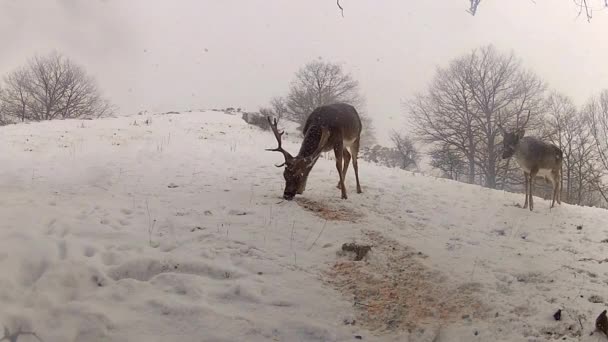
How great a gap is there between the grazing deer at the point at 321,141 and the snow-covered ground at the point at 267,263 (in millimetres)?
432

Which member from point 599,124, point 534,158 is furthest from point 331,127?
point 599,124

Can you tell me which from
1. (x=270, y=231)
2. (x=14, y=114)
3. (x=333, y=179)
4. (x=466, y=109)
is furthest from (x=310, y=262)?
(x=14, y=114)

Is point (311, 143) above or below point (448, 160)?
below

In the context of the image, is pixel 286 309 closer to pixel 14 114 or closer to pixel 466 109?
pixel 466 109

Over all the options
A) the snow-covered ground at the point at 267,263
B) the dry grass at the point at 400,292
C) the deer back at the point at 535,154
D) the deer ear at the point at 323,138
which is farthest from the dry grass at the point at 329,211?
the deer back at the point at 535,154

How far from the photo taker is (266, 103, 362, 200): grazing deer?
7445mm

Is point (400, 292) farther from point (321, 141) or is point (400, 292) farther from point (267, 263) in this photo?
point (321, 141)

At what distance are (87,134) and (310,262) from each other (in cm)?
1253

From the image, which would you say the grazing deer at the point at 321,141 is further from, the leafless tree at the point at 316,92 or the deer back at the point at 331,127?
the leafless tree at the point at 316,92

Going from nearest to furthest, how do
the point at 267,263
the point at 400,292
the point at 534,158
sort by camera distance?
the point at 400,292, the point at 267,263, the point at 534,158

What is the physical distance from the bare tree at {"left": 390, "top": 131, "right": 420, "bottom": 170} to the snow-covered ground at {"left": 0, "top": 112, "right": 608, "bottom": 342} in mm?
32844

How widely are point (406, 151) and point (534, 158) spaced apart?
32773 millimetres

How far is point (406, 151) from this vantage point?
42188mm

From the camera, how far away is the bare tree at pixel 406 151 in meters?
41.1
